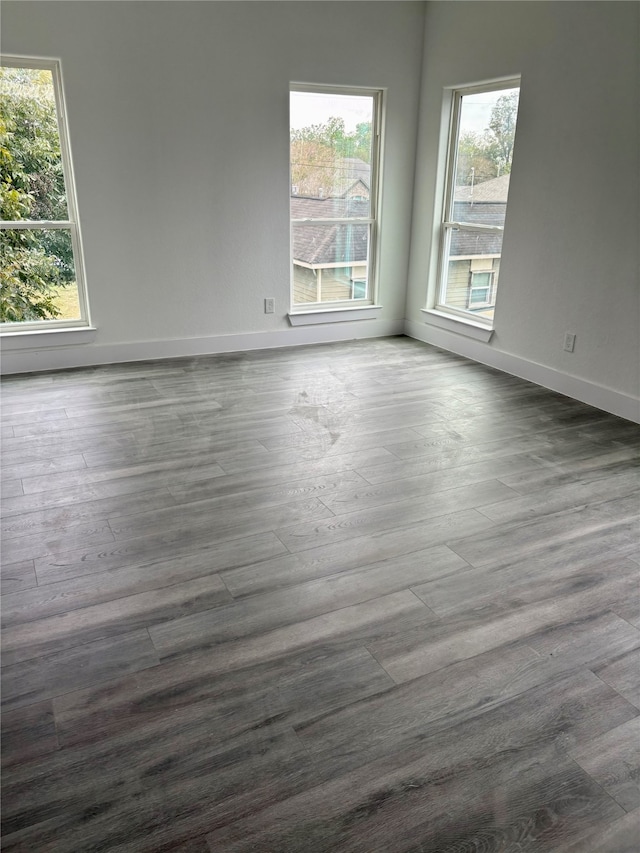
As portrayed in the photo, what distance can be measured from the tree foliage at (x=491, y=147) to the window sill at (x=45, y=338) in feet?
10.0

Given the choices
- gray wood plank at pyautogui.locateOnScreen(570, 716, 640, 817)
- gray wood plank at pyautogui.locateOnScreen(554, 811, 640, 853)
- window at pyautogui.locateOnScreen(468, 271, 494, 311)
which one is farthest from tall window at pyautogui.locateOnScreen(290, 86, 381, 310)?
gray wood plank at pyautogui.locateOnScreen(554, 811, 640, 853)

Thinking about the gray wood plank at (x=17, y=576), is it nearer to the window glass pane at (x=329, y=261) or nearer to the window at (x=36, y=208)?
the window at (x=36, y=208)

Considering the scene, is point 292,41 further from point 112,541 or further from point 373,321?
point 112,541

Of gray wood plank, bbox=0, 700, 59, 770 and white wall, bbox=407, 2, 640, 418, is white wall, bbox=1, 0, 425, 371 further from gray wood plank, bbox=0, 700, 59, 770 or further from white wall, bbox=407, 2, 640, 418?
gray wood plank, bbox=0, 700, 59, 770

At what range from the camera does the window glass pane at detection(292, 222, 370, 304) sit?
209 inches

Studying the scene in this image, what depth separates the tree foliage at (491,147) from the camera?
4.52 m

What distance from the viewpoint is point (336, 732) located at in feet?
5.51

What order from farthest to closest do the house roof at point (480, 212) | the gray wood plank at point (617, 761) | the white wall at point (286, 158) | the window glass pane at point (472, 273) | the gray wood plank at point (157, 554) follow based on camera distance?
the window glass pane at point (472, 273), the house roof at point (480, 212), the white wall at point (286, 158), the gray wood plank at point (157, 554), the gray wood plank at point (617, 761)

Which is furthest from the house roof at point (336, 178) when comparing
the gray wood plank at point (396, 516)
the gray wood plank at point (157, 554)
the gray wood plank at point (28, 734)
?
the gray wood plank at point (28, 734)

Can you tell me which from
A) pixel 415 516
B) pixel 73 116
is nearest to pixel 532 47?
pixel 73 116

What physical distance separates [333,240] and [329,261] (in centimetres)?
17

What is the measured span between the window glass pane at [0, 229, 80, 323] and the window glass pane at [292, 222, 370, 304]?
174cm

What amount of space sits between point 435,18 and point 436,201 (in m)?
1.32

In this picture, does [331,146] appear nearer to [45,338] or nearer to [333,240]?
[333,240]
